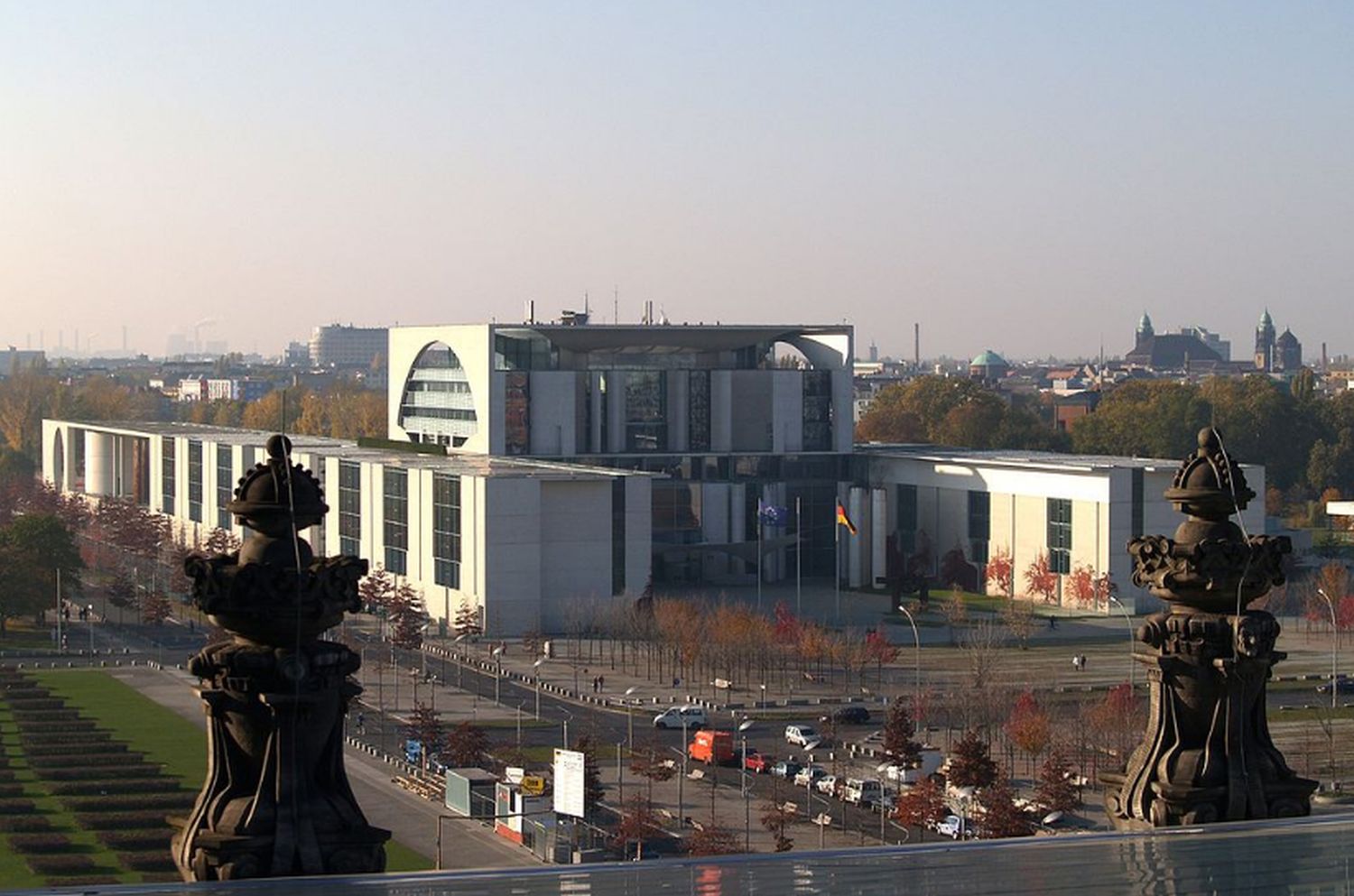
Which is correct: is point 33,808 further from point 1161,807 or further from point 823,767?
point 1161,807

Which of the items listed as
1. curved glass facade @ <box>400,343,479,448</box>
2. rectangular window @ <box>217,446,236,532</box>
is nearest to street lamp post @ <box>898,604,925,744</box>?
curved glass facade @ <box>400,343,479,448</box>

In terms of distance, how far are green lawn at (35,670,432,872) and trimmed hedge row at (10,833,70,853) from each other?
2.42 metres

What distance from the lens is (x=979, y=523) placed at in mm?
46906

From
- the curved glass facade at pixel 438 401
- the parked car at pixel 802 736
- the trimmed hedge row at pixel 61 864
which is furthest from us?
the curved glass facade at pixel 438 401

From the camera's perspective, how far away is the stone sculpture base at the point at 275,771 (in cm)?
461

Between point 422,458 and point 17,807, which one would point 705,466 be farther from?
point 17,807

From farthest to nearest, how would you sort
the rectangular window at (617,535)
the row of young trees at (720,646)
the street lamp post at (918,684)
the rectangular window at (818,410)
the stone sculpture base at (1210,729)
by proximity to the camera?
1. the rectangular window at (818,410)
2. the rectangular window at (617,535)
3. the row of young trees at (720,646)
4. the street lamp post at (918,684)
5. the stone sculpture base at (1210,729)

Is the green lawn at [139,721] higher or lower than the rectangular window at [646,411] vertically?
lower

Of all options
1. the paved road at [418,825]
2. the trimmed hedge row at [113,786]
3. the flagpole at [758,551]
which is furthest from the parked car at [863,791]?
the flagpole at [758,551]

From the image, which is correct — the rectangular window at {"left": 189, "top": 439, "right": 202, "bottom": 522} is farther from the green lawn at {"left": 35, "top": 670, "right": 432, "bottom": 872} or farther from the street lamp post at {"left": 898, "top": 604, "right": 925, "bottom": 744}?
the street lamp post at {"left": 898, "top": 604, "right": 925, "bottom": 744}

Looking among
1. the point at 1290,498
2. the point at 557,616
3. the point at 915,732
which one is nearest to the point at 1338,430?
the point at 1290,498

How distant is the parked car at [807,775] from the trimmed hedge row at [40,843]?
839cm

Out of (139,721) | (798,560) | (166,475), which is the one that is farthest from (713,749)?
(166,475)

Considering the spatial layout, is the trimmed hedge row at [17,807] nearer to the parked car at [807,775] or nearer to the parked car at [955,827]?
the parked car at [807,775]
